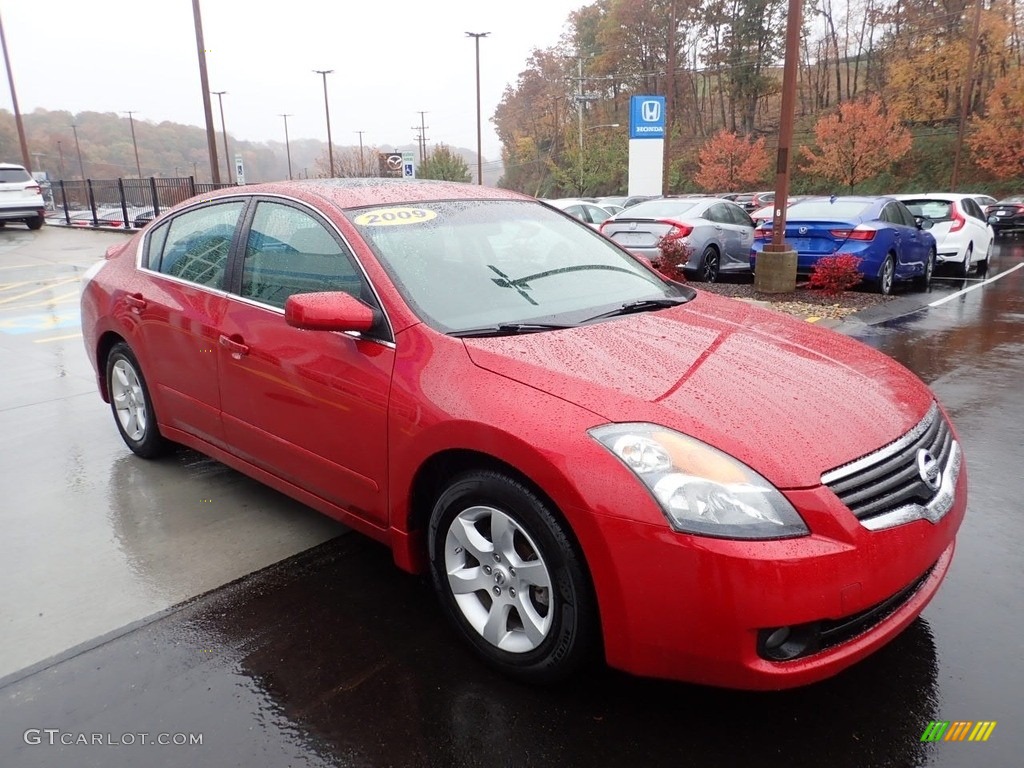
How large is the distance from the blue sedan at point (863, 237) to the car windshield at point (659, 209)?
4.56ft

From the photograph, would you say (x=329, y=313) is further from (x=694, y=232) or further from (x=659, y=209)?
(x=659, y=209)

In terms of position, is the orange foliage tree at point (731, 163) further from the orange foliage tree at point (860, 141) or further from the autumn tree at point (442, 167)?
the autumn tree at point (442, 167)

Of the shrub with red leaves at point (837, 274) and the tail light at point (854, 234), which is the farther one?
the tail light at point (854, 234)

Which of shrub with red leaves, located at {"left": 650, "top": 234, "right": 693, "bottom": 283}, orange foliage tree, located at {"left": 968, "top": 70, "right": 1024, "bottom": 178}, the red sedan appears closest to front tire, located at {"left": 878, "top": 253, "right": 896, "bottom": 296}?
shrub with red leaves, located at {"left": 650, "top": 234, "right": 693, "bottom": 283}

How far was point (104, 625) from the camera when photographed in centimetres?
Answer: 287

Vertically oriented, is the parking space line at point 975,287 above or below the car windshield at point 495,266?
below

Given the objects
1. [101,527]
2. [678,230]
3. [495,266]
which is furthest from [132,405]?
[678,230]

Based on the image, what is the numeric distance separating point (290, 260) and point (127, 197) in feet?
70.4

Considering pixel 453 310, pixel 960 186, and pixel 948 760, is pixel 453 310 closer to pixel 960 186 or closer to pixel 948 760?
pixel 948 760

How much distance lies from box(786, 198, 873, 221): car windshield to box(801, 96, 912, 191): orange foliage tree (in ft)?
98.0

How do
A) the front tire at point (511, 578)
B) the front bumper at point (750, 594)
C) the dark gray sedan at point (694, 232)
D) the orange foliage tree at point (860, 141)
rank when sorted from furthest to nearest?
the orange foliage tree at point (860, 141)
the dark gray sedan at point (694, 232)
the front tire at point (511, 578)
the front bumper at point (750, 594)

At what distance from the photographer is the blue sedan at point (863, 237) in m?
10.4

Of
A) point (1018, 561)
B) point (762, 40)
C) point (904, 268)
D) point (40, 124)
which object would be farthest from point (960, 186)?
point (40, 124)

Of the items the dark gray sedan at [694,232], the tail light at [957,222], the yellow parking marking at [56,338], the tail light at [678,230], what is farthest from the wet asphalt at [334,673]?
the tail light at [957,222]
